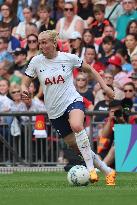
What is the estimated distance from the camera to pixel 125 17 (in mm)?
21250

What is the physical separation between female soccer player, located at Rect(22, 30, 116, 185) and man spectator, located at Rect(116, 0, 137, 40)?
25.0 feet

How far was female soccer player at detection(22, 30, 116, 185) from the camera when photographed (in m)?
13.3

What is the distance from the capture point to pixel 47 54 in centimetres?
1360

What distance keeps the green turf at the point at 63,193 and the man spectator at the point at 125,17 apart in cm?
753

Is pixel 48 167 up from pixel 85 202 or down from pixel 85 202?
down

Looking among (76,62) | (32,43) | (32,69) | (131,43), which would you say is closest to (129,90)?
(131,43)

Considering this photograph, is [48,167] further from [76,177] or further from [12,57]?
[76,177]

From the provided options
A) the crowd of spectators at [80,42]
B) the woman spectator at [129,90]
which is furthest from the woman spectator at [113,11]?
the woman spectator at [129,90]

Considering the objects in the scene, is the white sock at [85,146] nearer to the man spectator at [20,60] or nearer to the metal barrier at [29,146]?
the metal barrier at [29,146]

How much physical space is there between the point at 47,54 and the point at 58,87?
54cm

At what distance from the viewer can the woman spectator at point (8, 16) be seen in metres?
23.6

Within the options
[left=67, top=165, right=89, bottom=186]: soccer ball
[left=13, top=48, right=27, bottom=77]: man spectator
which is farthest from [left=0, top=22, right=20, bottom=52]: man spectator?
[left=67, top=165, right=89, bottom=186]: soccer ball

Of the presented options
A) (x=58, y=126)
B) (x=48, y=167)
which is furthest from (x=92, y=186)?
(x=48, y=167)

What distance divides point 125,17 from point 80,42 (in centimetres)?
124
